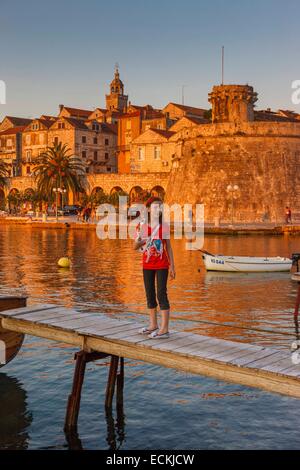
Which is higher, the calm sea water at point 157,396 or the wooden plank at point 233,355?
the wooden plank at point 233,355

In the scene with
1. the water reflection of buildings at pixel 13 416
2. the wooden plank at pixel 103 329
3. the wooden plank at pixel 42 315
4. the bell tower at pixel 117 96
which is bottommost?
the water reflection of buildings at pixel 13 416

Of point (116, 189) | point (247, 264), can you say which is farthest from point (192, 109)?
point (247, 264)

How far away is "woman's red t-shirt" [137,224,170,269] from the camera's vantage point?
9.20m

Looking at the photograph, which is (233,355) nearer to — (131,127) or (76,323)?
(76,323)

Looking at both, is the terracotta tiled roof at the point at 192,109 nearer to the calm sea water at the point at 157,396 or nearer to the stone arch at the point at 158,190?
the stone arch at the point at 158,190

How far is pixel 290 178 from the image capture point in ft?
207

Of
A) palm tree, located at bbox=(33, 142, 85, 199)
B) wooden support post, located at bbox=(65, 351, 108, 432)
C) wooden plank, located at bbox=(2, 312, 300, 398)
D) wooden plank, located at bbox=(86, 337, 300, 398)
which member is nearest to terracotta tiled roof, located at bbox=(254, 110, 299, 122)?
palm tree, located at bbox=(33, 142, 85, 199)

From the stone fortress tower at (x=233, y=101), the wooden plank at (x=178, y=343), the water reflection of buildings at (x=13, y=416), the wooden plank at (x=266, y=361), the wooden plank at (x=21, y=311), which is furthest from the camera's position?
the stone fortress tower at (x=233, y=101)

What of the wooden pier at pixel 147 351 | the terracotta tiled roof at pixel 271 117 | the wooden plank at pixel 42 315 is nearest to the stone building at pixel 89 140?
the terracotta tiled roof at pixel 271 117

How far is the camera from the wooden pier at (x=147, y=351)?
25.2ft

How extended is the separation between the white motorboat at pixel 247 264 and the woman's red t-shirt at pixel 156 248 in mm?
17549

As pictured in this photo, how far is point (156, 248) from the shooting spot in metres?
9.20

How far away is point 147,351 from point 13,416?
2525 mm

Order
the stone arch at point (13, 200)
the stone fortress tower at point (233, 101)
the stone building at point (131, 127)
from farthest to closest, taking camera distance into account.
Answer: the stone building at point (131, 127), the stone arch at point (13, 200), the stone fortress tower at point (233, 101)
